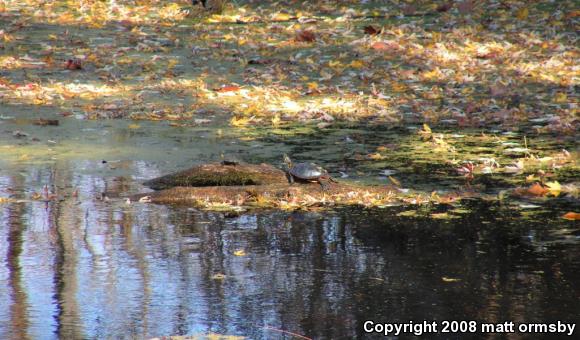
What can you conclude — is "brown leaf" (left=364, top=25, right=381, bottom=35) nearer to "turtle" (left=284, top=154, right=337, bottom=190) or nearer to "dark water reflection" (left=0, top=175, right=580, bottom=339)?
"turtle" (left=284, top=154, right=337, bottom=190)

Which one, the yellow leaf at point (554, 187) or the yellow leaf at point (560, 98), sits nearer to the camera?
the yellow leaf at point (554, 187)

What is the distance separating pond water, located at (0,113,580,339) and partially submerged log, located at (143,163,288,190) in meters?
0.33

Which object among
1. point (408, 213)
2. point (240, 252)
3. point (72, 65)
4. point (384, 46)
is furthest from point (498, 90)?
point (240, 252)

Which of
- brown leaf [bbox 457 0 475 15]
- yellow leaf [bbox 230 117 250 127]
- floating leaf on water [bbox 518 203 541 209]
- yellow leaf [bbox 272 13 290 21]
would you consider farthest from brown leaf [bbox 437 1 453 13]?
floating leaf on water [bbox 518 203 541 209]

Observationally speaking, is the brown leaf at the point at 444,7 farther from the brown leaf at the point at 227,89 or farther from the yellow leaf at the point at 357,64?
the brown leaf at the point at 227,89

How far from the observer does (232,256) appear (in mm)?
6688

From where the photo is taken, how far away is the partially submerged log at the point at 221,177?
28.5 ft

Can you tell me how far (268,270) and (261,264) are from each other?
15 cm

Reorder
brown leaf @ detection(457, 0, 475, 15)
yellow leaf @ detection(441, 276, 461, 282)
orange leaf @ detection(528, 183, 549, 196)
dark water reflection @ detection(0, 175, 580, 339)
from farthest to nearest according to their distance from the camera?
1. brown leaf @ detection(457, 0, 475, 15)
2. orange leaf @ detection(528, 183, 549, 196)
3. yellow leaf @ detection(441, 276, 461, 282)
4. dark water reflection @ detection(0, 175, 580, 339)

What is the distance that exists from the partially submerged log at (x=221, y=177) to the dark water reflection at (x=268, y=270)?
634 mm

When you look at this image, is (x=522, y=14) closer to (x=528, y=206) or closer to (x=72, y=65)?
(x=72, y=65)

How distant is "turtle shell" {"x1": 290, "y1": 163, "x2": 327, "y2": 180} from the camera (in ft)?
27.4

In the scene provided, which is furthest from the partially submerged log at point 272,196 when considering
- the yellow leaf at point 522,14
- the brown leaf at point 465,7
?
the brown leaf at point 465,7

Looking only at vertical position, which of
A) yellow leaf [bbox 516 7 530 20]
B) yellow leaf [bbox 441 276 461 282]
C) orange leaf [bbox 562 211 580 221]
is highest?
yellow leaf [bbox 516 7 530 20]
